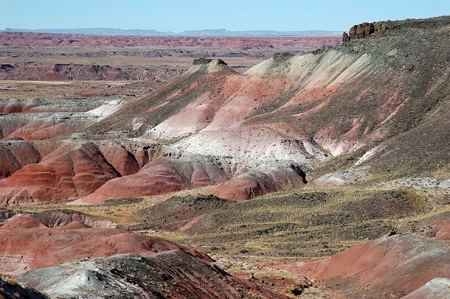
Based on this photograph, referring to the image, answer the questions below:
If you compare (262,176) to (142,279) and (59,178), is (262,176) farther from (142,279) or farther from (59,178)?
(142,279)

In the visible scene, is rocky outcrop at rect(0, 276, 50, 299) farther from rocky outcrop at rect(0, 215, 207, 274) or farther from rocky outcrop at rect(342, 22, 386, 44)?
rocky outcrop at rect(342, 22, 386, 44)

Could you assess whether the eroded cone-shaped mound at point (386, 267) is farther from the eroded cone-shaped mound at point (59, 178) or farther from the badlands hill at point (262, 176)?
the eroded cone-shaped mound at point (59, 178)

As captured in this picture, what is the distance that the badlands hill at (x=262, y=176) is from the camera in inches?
1738

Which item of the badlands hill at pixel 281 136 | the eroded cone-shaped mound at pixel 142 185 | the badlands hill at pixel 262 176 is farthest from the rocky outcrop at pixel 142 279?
the eroded cone-shaped mound at pixel 142 185

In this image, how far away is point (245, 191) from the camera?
81.8 meters

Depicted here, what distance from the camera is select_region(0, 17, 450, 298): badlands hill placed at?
1738 inches

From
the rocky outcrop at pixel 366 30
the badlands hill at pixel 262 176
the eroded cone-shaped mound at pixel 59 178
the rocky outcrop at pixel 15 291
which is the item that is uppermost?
the rocky outcrop at pixel 366 30

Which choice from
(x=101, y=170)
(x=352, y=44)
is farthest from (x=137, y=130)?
(x=352, y=44)

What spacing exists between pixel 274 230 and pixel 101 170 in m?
36.6

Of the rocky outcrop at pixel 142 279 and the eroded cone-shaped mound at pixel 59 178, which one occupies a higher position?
→ the rocky outcrop at pixel 142 279

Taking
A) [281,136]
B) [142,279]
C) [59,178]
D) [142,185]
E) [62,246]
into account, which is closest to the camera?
[142,279]

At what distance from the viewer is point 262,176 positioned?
280ft

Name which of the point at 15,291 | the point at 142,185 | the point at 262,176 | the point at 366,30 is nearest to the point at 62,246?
the point at 15,291

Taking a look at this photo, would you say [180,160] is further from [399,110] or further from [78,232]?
[78,232]
